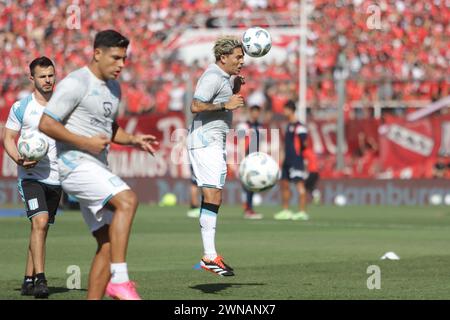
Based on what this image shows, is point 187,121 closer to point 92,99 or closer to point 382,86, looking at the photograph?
point 382,86

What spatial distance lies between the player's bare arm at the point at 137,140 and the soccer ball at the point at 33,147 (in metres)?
1.72

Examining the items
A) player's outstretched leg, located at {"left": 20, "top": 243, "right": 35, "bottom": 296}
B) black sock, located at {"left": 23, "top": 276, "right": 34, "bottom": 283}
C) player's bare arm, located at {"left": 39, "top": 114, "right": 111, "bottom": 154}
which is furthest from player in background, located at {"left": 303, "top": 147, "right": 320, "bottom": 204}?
player's bare arm, located at {"left": 39, "top": 114, "right": 111, "bottom": 154}

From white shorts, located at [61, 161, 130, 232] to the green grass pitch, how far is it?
5.49ft

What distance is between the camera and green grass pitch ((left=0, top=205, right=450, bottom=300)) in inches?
439

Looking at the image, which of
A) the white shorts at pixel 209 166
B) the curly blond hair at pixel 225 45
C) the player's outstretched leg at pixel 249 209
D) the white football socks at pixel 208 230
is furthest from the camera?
the player's outstretched leg at pixel 249 209

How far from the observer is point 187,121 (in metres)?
29.4

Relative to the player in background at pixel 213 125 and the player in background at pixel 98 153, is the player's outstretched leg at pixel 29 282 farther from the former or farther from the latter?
the player in background at pixel 213 125

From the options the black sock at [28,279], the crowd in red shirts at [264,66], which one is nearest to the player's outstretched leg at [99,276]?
the black sock at [28,279]

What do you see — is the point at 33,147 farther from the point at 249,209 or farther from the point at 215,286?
the point at 249,209

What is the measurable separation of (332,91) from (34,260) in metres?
21.1

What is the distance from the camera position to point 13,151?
11.5 meters

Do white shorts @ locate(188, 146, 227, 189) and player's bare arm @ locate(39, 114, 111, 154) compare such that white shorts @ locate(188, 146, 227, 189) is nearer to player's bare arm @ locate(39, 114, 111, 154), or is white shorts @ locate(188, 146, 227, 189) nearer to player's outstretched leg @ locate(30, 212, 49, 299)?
player's outstretched leg @ locate(30, 212, 49, 299)

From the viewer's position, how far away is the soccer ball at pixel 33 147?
36.0 ft
